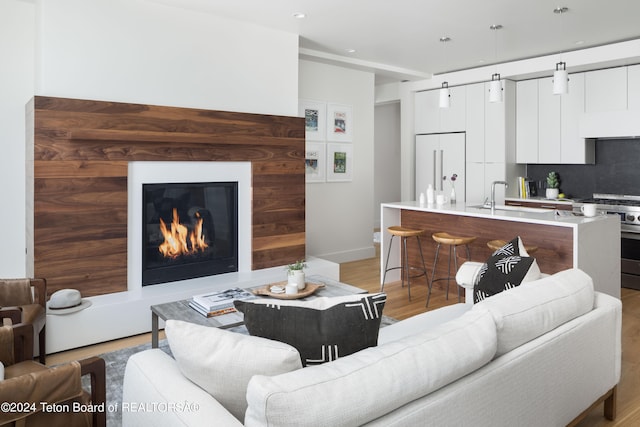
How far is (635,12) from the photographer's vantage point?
13.8ft

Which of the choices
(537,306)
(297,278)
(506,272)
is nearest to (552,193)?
(506,272)

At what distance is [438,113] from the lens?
697 centimetres

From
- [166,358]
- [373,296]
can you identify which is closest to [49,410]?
[166,358]

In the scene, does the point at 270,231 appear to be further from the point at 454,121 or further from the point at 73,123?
the point at 454,121

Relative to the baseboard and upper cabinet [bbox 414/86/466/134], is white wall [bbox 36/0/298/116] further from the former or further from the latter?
upper cabinet [bbox 414/86/466/134]

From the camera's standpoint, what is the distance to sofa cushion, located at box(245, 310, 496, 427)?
3.68ft

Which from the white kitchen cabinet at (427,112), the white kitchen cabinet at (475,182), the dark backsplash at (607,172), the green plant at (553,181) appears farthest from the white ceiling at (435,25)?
the green plant at (553,181)

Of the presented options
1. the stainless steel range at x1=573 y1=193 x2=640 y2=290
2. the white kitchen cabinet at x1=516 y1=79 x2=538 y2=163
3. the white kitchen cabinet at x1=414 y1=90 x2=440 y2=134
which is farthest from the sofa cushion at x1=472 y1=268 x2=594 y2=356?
the white kitchen cabinet at x1=414 y1=90 x2=440 y2=134

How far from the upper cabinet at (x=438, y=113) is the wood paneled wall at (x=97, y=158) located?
3.40 meters

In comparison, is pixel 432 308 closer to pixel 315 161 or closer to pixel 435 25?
pixel 315 161

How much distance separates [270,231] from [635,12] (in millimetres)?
3952

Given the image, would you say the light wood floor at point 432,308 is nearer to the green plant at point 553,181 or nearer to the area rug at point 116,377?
the area rug at point 116,377

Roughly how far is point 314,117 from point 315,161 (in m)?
0.56

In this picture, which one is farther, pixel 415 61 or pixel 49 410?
pixel 415 61
